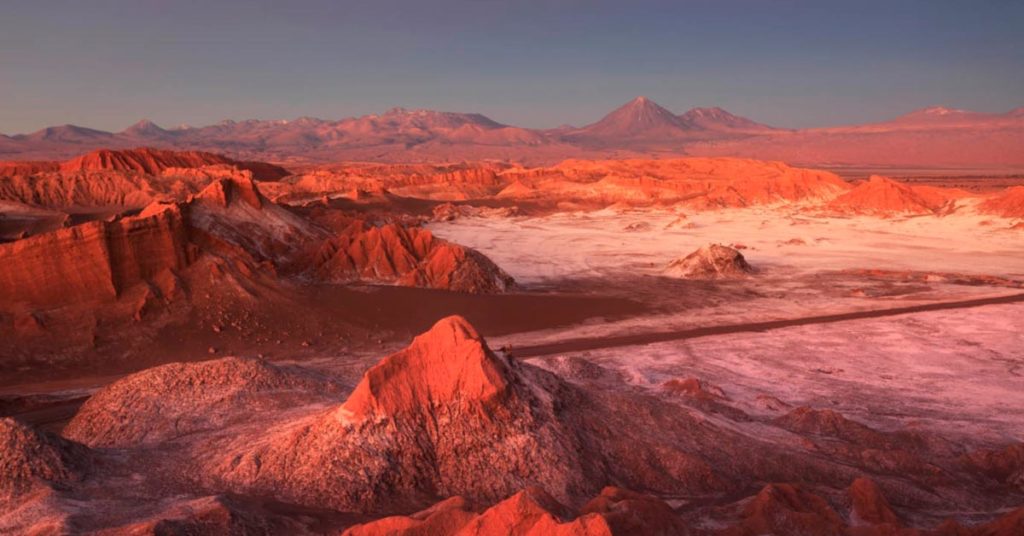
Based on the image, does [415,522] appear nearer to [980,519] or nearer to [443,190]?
[980,519]

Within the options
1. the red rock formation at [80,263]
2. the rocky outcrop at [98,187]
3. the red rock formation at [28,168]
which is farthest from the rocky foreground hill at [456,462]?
the red rock formation at [28,168]

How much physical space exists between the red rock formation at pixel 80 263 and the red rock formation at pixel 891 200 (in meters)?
44.8

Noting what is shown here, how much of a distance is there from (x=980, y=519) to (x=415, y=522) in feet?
21.9

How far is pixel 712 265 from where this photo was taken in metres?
29.1

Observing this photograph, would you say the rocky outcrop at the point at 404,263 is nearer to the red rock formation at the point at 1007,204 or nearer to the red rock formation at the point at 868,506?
the red rock formation at the point at 868,506

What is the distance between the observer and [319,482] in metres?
8.44

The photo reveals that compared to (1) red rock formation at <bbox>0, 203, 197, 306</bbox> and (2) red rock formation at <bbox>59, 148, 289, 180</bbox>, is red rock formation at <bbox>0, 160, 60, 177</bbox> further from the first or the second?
(1) red rock formation at <bbox>0, 203, 197, 306</bbox>

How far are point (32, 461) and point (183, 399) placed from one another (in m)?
2.86

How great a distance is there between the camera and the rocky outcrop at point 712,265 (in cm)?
2891

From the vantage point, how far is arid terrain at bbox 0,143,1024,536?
26.7ft

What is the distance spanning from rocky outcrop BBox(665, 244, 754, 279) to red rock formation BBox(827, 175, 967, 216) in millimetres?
24846

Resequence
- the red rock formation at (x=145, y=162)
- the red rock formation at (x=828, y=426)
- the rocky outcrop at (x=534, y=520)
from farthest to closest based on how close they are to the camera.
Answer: the red rock formation at (x=145, y=162)
the red rock formation at (x=828, y=426)
the rocky outcrop at (x=534, y=520)

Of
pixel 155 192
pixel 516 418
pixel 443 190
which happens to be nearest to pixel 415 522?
pixel 516 418

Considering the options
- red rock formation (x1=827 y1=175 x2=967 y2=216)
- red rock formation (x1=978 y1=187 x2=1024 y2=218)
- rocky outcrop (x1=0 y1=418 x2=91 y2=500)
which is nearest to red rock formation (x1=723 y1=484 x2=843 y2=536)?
rocky outcrop (x1=0 y1=418 x2=91 y2=500)
